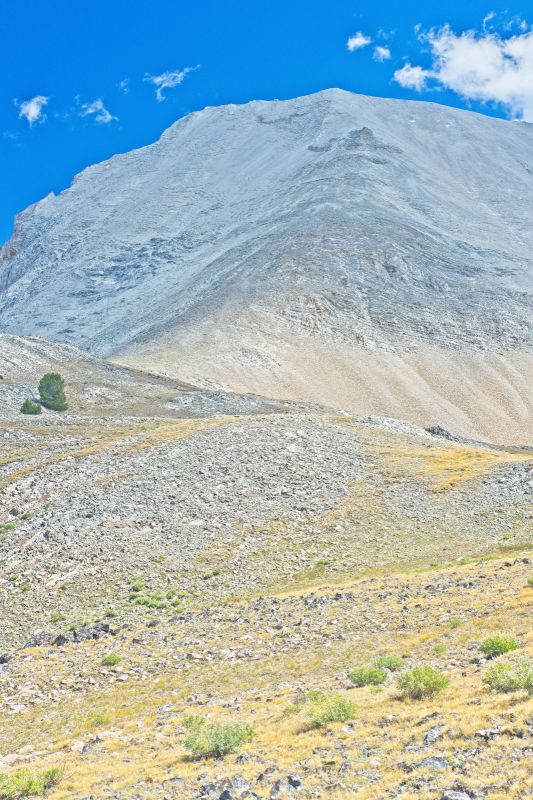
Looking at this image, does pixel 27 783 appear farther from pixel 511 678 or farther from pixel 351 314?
pixel 351 314

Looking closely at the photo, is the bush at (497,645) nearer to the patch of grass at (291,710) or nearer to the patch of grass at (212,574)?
the patch of grass at (291,710)

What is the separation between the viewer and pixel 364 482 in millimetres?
40375

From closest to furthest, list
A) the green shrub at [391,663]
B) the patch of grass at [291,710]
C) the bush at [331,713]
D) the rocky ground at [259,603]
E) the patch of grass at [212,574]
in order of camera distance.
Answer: the rocky ground at [259,603]
the bush at [331,713]
the patch of grass at [291,710]
the green shrub at [391,663]
the patch of grass at [212,574]

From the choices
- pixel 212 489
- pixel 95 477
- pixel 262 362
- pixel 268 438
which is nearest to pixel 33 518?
pixel 95 477

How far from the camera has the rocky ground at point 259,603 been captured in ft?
43.0

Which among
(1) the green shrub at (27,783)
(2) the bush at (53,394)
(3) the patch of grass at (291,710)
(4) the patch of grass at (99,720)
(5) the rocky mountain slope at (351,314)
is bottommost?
(4) the patch of grass at (99,720)

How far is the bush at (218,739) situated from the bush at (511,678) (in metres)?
5.07

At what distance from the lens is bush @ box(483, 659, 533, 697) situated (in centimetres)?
1384

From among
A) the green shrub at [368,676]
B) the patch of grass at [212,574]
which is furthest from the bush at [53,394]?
the green shrub at [368,676]

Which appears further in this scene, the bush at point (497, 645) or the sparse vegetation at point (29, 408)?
the sparse vegetation at point (29, 408)

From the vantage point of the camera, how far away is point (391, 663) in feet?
59.5

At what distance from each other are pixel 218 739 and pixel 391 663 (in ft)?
18.6

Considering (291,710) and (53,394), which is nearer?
(291,710)

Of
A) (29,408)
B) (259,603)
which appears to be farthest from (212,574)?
(29,408)
